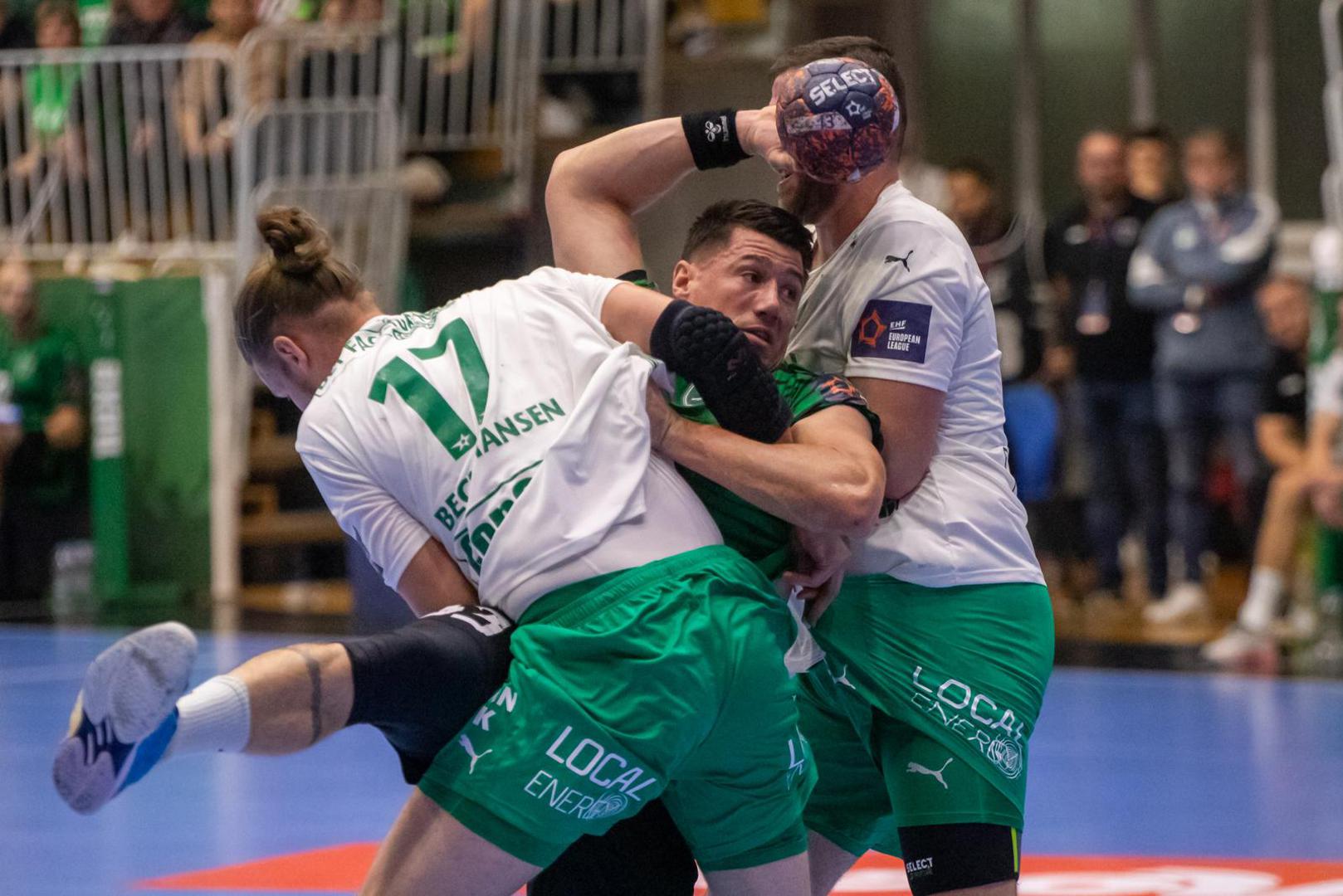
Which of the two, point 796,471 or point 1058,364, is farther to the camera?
point 1058,364

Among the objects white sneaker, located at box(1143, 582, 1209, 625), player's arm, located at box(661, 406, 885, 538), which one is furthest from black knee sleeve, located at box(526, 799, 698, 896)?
white sneaker, located at box(1143, 582, 1209, 625)

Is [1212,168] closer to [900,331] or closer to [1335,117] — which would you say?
[1335,117]

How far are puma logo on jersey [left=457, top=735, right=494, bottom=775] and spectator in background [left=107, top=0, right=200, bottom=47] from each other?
36.1 ft

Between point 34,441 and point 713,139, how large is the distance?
928cm

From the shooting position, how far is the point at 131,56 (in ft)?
41.6

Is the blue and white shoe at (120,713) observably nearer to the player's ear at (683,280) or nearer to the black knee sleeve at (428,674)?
the black knee sleeve at (428,674)

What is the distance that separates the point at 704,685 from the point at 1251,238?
746 centimetres

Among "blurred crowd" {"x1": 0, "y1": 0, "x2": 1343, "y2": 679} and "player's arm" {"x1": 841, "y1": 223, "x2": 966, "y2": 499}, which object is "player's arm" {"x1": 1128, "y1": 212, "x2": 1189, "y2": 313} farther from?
"player's arm" {"x1": 841, "y1": 223, "x2": 966, "y2": 499}

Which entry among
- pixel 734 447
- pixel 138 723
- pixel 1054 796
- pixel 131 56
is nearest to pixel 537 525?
pixel 734 447

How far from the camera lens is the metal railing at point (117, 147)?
41.1ft

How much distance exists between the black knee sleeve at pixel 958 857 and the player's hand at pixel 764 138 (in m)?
1.17

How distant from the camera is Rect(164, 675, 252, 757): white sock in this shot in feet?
8.30

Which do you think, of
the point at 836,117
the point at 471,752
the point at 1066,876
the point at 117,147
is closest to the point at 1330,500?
the point at 1066,876

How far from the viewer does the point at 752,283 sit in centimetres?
318
